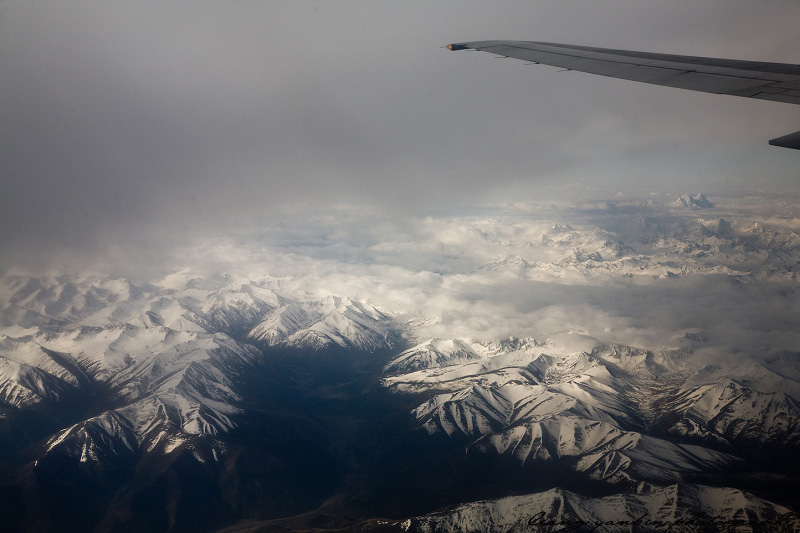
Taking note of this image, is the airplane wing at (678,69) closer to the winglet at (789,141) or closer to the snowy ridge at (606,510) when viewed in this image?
the winglet at (789,141)

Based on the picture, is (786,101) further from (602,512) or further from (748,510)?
(748,510)

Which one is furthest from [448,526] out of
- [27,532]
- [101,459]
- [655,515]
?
[101,459]

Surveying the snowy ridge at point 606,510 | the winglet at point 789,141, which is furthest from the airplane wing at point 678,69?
the snowy ridge at point 606,510

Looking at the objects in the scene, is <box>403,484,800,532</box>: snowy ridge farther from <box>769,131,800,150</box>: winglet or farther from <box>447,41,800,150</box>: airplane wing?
<box>769,131,800,150</box>: winglet

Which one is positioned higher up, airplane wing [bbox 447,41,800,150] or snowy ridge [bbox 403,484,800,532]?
airplane wing [bbox 447,41,800,150]

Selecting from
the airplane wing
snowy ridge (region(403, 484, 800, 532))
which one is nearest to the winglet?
the airplane wing

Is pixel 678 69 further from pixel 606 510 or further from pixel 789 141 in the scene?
pixel 606 510

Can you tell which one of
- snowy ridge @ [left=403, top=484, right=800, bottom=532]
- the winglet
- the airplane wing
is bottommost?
snowy ridge @ [left=403, top=484, right=800, bottom=532]

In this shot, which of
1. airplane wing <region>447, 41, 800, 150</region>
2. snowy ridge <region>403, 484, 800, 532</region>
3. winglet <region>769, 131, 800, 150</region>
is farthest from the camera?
snowy ridge <region>403, 484, 800, 532</region>

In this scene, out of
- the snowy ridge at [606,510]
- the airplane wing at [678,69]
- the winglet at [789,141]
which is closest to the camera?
the winglet at [789,141]
